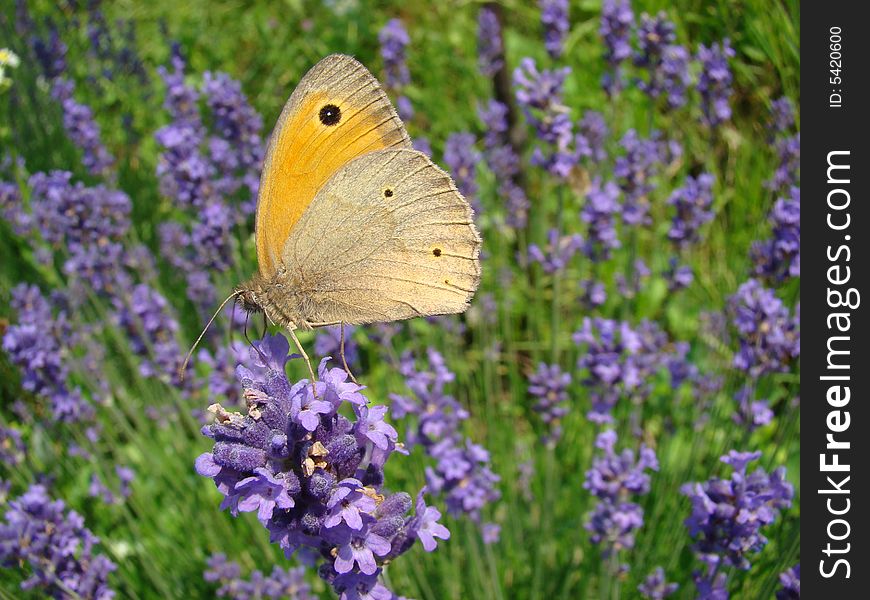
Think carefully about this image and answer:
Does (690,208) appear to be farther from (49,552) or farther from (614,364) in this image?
(49,552)

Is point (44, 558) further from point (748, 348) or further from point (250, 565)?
point (748, 348)

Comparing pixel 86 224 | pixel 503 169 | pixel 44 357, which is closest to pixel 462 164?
pixel 503 169

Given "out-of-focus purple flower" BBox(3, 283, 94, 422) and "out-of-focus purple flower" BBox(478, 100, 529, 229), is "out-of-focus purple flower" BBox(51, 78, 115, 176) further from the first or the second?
"out-of-focus purple flower" BBox(478, 100, 529, 229)

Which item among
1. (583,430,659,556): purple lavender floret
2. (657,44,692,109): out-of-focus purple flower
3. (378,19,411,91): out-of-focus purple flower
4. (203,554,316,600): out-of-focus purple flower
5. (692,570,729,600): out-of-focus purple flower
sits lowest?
(203,554,316,600): out-of-focus purple flower

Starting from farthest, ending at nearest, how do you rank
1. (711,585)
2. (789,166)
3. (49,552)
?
(789,166) < (49,552) < (711,585)

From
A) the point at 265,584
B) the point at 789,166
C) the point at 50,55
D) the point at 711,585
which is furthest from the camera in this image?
the point at 50,55

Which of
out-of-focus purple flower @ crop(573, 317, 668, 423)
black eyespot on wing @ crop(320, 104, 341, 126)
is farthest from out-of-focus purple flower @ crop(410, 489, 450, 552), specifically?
out-of-focus purple flower @ crop(573, 317, 668, 423)

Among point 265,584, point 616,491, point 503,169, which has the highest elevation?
point 503,169
